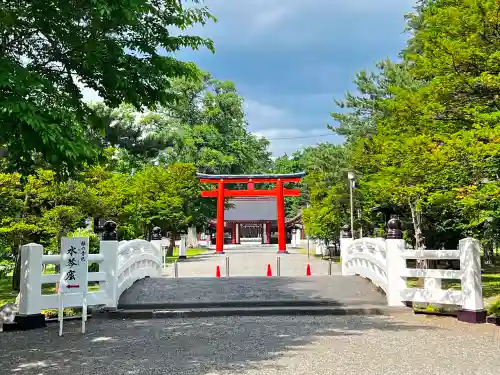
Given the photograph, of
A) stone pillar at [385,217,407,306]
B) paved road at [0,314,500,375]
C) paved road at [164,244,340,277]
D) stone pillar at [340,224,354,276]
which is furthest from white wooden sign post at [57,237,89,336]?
paved road at [164,244,340,277]

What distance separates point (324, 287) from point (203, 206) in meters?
31.1

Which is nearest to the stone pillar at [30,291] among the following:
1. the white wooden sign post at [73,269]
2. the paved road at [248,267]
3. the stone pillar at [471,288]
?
the white wooden sign post at [73,269]

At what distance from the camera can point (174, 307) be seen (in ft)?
32.7

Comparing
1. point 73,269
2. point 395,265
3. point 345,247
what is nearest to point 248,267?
point 345,247

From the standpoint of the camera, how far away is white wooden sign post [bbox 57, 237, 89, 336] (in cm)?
763

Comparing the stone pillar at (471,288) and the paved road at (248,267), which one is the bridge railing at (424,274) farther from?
the paved road at (248,267)

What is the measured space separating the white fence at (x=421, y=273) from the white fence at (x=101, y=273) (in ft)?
19.5

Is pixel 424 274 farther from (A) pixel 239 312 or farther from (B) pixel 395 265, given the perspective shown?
(A) pixel 239 312

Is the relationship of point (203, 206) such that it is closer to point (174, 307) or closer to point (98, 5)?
point (174, 307)

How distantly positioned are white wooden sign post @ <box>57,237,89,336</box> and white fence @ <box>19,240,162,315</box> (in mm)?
504

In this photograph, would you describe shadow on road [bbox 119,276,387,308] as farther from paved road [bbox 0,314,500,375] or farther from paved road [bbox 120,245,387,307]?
paved road [bbox 0,314,500,375]

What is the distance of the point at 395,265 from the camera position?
10.1 meters

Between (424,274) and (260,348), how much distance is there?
14.2 feet

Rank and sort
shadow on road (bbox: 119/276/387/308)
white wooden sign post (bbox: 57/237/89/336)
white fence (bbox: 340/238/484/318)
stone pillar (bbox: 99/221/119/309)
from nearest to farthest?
white wooden sign post (bbox: 57/237/89/336) < white fence (bbox: 340/238/484/318) < stone pillar (bbox: 99/221/119/309) < shadow on road (bbox: 119/276/387/308)
